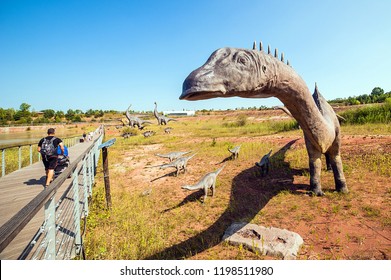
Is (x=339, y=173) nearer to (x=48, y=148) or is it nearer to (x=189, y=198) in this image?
(x=189, y=198)

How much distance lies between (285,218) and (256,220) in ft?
1.81

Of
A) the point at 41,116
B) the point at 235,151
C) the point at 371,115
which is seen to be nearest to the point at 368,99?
the point at 371,115

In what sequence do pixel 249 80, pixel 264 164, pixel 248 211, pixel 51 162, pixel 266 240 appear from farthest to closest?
pixel 264 164, pixel 51 162, pixel 248 211, pixel 266 240, pixel 249 80

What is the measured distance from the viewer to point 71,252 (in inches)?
109

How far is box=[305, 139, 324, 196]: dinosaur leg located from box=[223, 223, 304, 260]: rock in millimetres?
1930

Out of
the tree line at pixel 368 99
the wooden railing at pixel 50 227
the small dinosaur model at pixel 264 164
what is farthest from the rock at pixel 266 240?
the tree line at pixel 368 99

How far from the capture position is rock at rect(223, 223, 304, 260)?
3.00m

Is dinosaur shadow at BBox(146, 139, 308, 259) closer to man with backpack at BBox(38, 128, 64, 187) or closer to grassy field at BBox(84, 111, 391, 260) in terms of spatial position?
grassy field at BBox(84, 111, 391, 260)

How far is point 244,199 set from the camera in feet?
17.6

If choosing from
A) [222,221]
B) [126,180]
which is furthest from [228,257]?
[126,180]

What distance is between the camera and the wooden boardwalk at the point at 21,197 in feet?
9.22

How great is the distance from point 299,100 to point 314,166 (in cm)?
→ 251

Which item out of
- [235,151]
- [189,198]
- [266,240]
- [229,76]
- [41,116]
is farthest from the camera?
[41,116]

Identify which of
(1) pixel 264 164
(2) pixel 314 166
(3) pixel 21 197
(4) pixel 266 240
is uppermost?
(2) pixel 314 166
